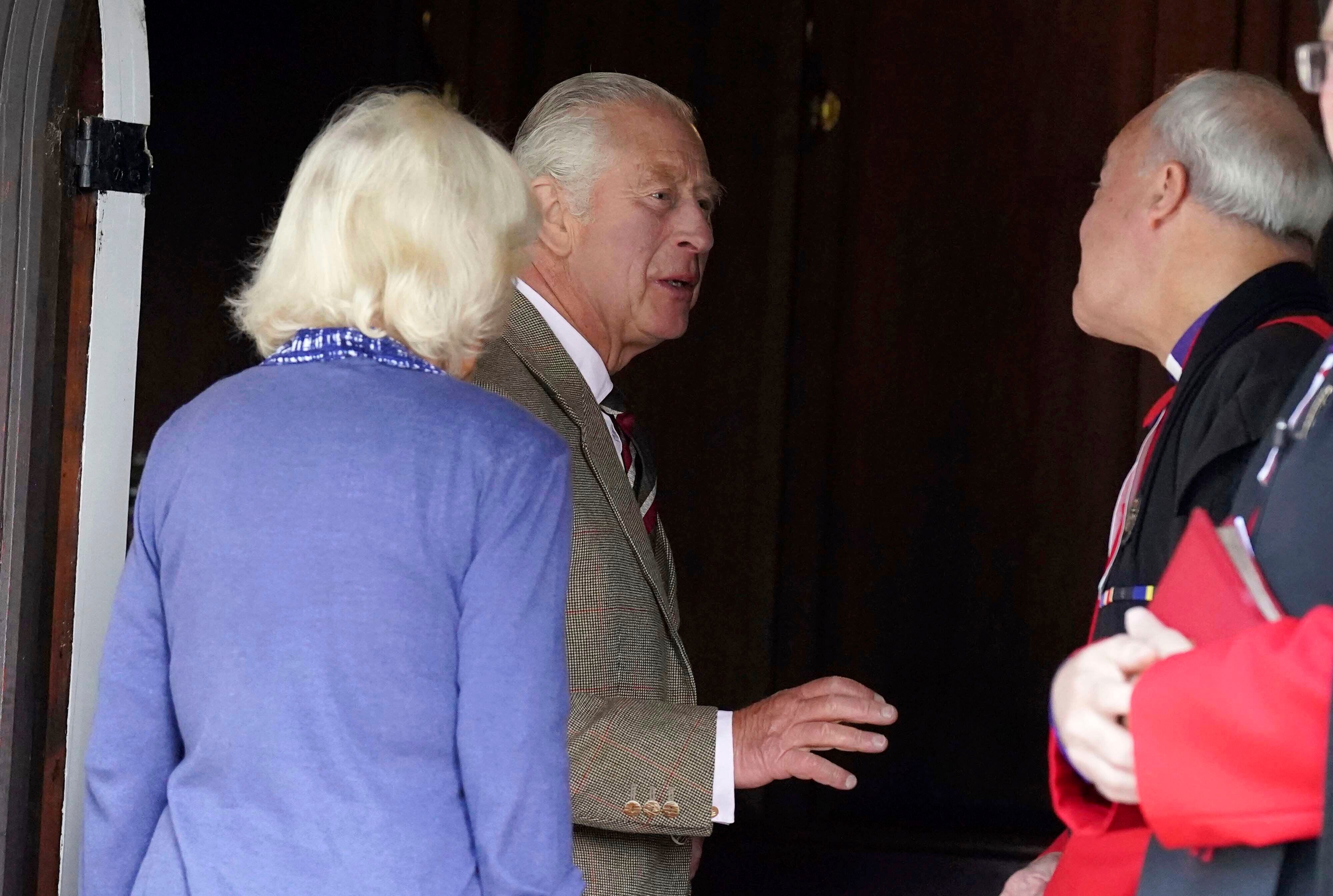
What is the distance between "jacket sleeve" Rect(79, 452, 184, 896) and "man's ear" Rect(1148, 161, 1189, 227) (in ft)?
4.21

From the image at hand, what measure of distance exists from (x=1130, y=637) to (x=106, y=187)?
1717mm

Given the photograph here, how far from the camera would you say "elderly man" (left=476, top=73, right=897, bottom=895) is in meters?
2.01

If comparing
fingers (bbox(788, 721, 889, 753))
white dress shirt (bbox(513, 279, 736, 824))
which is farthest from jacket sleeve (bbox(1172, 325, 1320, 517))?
white dress shirt (bbox(513, 279, 736, 824))

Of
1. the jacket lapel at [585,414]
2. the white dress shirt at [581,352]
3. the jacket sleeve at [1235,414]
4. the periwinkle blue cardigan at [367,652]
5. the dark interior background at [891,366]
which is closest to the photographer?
the periwinkle blue cardigan at [367,652]

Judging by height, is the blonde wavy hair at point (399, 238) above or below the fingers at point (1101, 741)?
above

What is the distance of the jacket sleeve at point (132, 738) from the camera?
1.46 meters

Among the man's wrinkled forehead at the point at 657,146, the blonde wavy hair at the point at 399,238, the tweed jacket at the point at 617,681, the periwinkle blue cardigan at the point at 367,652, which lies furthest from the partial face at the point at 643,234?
the periwinkle blue cardigan at the point at 367,652

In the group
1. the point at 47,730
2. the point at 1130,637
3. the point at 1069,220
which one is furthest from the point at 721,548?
the point at 1130,637

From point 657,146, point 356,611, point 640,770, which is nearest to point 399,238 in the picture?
point 356,611

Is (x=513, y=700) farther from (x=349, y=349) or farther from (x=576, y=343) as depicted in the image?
(x=576, y=343)

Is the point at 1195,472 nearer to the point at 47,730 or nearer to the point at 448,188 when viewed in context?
the point at 448,188

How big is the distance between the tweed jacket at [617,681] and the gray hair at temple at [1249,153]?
879 millimetres

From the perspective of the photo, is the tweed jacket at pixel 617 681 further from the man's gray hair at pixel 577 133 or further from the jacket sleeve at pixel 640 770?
the man's gray hair at pixel 577 133

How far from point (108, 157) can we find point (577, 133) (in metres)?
0.78
